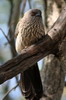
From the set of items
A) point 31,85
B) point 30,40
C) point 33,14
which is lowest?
point 31,85

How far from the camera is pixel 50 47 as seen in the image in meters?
3.76

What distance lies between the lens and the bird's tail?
3.99 m

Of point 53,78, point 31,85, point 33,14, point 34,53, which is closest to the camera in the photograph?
point 34,53

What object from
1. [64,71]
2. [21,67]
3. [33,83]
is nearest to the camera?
[21,67]

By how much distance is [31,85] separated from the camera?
4.10 m

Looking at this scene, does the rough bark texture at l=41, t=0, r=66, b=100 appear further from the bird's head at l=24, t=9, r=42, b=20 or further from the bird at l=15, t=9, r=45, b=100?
the bird's head at l=24, t=9, r=42, b=20

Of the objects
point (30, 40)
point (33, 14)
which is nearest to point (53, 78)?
point (30, 40)

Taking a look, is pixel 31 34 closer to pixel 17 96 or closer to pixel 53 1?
pixel 53 1

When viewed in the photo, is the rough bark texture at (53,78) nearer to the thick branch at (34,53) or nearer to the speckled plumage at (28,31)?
the speckled plumage at (28,31)

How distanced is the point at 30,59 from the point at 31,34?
28.1 inches

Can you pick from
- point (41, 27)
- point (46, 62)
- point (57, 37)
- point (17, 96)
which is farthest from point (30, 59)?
point (17, 96)

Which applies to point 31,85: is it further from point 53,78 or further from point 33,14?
point 33,14

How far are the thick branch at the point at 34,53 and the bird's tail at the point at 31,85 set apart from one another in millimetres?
494

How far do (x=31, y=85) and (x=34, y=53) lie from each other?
2.05ft
